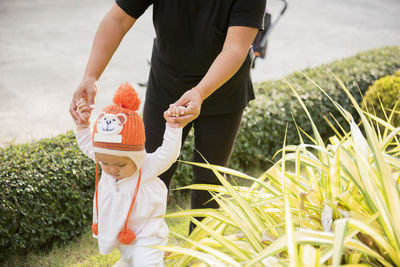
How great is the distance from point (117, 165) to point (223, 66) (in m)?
0.61

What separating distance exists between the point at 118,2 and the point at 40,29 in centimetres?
580

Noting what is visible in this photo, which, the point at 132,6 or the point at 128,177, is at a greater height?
the point at 132,6

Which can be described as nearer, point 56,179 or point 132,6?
point 132,6

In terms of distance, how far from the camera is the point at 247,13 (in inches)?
73.1

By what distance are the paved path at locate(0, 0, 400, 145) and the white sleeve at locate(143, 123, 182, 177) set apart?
9.52 ft

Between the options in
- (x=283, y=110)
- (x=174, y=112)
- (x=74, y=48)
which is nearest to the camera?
(x=174, y=112)

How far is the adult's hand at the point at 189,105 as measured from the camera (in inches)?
65.4

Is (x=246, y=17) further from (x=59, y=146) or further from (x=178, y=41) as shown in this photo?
(x=59, y=146)

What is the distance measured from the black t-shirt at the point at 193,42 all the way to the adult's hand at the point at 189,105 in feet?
1.33

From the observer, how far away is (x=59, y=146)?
311 cm

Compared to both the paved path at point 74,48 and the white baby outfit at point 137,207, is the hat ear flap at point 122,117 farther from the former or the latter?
the paved path at point 74,48

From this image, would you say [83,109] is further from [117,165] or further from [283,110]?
[283,110]

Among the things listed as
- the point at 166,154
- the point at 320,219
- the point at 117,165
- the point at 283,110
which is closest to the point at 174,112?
the point at 166,154

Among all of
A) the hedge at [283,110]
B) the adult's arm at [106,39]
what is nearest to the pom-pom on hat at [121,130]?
the adult's arm at [106,39]
